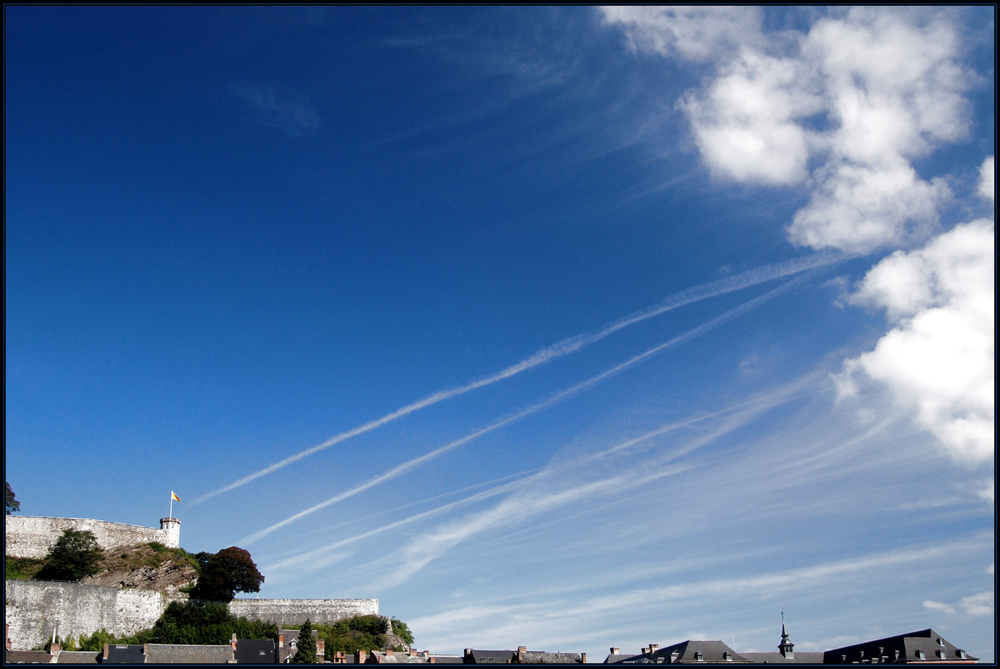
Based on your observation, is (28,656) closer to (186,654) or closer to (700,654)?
(186,654)

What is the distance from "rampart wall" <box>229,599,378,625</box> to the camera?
6312 cm

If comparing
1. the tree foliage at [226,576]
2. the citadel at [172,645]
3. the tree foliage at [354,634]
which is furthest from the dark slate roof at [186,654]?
the tree foliage at [226,576]

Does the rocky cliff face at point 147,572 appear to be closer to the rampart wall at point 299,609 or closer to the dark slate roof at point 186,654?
the rampart wall at point 299,609

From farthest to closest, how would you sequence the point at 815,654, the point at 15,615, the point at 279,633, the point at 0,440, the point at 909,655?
the point at 815,654 → the point at 279,633 → the point at 909,655 → the point at 15,615 → the point at 0,440

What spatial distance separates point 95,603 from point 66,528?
1068 centimetres

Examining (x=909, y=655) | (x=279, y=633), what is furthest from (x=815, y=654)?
(x=279, y=633)

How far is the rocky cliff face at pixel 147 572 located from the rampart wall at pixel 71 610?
5.48ft

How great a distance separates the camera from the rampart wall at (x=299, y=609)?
63.1m

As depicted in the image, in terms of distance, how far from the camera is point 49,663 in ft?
141

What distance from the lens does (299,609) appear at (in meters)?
64.7

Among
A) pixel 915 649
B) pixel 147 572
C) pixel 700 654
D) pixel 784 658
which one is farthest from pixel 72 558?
pixel 915 649

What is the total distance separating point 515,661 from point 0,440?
1546 inches

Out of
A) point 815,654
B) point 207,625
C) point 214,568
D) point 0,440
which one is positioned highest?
point 0,440

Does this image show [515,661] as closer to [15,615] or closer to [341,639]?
[341,639]
